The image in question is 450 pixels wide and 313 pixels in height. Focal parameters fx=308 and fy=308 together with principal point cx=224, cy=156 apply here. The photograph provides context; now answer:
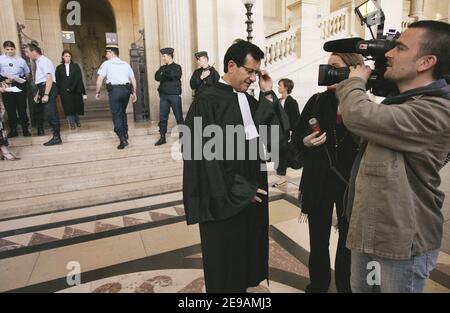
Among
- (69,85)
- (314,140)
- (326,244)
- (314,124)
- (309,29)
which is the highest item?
(309,29)

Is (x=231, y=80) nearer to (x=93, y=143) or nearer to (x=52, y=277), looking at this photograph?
(x=52, y=277)

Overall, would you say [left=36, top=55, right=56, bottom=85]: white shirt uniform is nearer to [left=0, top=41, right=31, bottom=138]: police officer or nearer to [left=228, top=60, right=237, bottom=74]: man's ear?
[left=0, top=41, right=31, bottom=138]: police officer

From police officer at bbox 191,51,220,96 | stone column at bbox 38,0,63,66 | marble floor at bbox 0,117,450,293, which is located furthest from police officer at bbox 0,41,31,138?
stone column at bbox 38,0,63,66

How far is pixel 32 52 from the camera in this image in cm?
559

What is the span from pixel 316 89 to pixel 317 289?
8.58 m

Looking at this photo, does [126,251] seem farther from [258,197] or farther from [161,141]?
[161,141]

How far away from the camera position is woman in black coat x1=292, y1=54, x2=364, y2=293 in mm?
2096

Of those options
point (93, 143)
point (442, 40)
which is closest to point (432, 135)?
point (442, 40)

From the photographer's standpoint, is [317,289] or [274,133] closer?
[274,133]

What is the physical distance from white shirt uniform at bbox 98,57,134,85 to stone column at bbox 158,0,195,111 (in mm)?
2324

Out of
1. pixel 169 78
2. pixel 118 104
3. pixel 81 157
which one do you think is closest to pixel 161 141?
pixel 118 104

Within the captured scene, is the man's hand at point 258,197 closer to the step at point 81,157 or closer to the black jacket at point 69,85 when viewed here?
the step at point 81,157

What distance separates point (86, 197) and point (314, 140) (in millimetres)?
3733

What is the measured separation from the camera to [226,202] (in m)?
1.85
